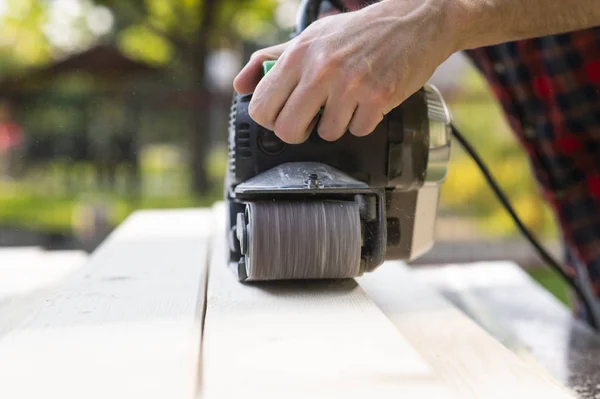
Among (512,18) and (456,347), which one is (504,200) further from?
(456,347)

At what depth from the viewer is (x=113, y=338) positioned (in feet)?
2.15

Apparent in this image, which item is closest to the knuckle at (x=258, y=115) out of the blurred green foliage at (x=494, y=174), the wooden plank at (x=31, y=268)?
the wooden plank at (x=31, y=268)

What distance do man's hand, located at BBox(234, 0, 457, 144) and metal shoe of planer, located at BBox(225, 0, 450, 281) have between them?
0.08m

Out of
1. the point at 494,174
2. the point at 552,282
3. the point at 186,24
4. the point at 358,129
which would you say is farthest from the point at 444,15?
the point at 186,24

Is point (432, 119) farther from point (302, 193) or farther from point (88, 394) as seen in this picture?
point (88, 394)

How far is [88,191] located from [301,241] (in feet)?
21.3

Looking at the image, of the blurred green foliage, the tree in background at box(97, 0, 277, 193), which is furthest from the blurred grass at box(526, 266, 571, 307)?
the tree in background at box(97, 0, 277, 193)

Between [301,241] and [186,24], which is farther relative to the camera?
[186,24]

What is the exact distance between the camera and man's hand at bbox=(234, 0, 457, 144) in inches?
31.6

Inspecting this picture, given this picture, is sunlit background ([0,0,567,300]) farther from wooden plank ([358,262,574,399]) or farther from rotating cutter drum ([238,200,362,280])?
rotating cutter drum ([238,200,362,280])

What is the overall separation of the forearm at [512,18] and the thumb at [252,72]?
265 mm

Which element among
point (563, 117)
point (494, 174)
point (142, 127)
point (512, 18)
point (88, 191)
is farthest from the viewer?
point (142, 127)

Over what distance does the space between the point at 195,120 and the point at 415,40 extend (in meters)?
6.06

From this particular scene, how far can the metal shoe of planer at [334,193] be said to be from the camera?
33.9 inches
